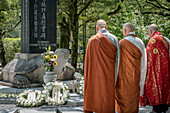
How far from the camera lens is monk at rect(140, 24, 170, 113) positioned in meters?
6.67

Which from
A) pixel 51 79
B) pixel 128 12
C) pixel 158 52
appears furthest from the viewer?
pixel 128 12

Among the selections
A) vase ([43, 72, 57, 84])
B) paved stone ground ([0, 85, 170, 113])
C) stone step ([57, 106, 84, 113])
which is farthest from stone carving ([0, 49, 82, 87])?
stone step ([57, 106, 84, 113])

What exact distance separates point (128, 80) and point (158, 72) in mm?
1244

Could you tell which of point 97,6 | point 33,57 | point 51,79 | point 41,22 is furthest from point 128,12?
point 51,79

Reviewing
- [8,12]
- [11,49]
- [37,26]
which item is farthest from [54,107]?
[11,49]

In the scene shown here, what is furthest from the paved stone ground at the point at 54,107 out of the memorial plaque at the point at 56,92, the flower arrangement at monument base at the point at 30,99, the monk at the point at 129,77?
the monk at the point at 129,77

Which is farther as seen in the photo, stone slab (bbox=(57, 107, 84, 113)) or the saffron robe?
stone slab (bbox=(57, 107, 84, 113))

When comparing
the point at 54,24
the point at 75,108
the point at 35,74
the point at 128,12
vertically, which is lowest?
the point at 75,108

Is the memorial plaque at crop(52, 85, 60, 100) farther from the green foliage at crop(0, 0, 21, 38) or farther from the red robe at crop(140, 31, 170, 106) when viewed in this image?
the green foliage at crop(0, 0, 21, 38)

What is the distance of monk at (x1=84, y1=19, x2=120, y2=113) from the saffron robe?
305mm

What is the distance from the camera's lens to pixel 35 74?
9922 mm

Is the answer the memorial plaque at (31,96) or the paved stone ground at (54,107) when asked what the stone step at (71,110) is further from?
the memorial plaque at (31,96)

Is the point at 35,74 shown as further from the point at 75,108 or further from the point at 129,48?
the point at 129,48

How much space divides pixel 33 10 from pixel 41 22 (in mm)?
588
